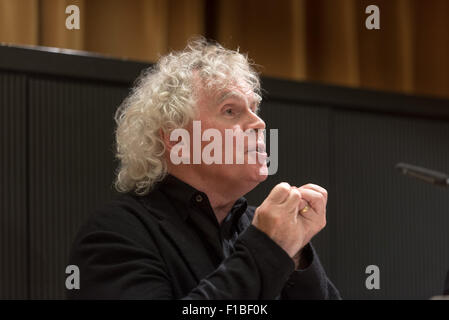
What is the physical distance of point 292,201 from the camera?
104cm

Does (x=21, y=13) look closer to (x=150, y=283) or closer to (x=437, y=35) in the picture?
(x=150, y=283)

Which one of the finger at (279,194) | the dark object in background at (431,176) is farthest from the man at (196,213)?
the dark object in background at (431,176)

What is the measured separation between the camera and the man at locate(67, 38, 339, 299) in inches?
39.6

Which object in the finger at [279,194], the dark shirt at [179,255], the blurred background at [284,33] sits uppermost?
the blurred background at [284,33]

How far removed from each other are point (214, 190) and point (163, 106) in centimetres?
19

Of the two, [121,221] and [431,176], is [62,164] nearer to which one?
[121,221]

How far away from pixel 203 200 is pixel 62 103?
0.80m

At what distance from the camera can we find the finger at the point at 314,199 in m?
1.07

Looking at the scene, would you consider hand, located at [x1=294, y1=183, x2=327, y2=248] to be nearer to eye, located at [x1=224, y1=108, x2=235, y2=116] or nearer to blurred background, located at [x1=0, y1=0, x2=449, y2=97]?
eye, located at [x1=224, y1=108, x2=235, y2=116]

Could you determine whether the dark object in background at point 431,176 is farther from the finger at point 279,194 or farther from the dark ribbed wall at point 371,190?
the dark ribbed wall at point 371,190

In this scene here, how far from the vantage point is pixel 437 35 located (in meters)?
2.83

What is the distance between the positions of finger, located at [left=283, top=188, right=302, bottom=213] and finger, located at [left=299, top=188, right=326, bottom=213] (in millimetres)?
31

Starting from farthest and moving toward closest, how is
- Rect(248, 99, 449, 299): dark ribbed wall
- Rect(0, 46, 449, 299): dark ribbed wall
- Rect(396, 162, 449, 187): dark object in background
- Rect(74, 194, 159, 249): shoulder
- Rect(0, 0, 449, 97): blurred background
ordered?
1. Rect(248, 99, 449, 299): dark ribbed wall
2. Rect(0, 0, 449, 97): blurred background
3. Rect(0, 46, 449, 299): dark ribbed wall
4. Rect(74, 194, 159, 249): shoulder
5. Rect(396, 162, 449, 187): dark object in background

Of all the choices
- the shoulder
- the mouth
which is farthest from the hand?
the shoulder
